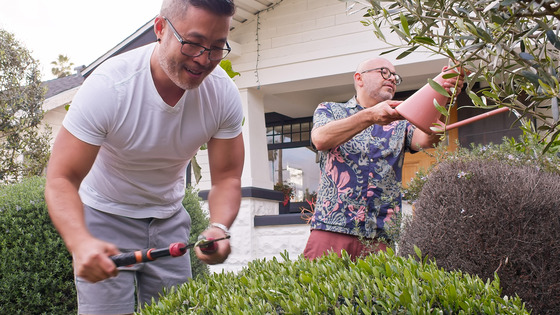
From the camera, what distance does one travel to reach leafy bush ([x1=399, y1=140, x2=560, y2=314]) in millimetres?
3043

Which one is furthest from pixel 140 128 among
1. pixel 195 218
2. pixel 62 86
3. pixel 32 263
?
pixel 62 86

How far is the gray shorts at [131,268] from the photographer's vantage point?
2.59m

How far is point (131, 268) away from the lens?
275cm

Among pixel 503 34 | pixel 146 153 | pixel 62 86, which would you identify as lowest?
pixel 146 153

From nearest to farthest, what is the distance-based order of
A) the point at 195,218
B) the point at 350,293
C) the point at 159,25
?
the point at 350,293 → the point at 159,25 → the point at 195,218

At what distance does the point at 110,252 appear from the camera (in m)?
2.12

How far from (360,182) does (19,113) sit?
880 centimetres

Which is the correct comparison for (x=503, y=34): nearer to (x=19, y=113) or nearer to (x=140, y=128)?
(x=140, y=128)

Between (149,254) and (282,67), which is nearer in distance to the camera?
(149,254)

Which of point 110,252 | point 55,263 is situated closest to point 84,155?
point 110,252

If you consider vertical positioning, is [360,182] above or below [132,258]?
above

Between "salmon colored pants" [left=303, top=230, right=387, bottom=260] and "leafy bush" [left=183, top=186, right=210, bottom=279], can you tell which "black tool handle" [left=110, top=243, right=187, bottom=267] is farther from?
"leafy bush" [left=183, top=186, right=210, bottom=279]

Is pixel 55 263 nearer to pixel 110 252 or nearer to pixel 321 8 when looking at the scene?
pixel 110 252

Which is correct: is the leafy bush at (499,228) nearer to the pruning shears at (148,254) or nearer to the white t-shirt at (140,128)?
the white t-shirt at (140,128)
